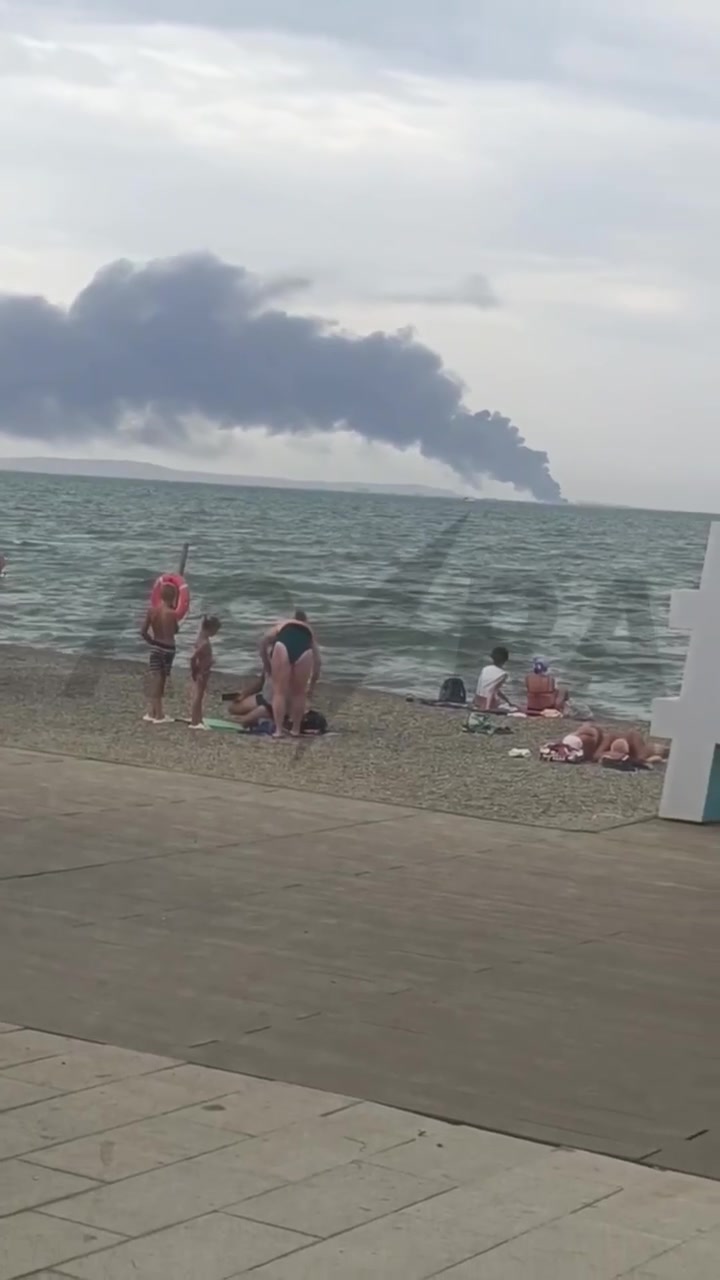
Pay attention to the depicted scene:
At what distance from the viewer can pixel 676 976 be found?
23.7ft

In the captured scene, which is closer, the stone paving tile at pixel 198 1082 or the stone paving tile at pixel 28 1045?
the stone paving tile at pixel 198 1082

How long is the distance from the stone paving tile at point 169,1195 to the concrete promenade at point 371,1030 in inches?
0.5

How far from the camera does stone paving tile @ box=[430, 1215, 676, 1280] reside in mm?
3990

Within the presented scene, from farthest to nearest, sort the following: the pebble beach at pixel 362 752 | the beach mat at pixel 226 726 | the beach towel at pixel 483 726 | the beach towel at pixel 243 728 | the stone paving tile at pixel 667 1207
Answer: the beach towel at pixel 483 726
the beach mat at pixel 226 726
the beach towel at pixel 243 728
the pebble beach at pixel 362 752
the stone paving tile at pixel 667 1207

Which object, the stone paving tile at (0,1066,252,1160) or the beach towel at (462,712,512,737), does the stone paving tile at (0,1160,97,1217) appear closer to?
the stone paving tile at (0,1066,252,1160)

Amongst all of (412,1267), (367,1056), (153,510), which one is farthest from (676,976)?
(153,510)

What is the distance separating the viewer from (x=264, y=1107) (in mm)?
5156

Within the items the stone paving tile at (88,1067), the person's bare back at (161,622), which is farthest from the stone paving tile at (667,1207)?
the person's bare back at (161,622)

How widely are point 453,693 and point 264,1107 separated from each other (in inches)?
679

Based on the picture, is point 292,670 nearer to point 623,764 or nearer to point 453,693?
point 623,764

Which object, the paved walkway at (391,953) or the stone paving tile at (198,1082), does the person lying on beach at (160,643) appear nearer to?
the paved walkway at (391,953)

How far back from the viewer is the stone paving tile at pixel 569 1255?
399cm

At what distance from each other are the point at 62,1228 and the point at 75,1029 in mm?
1815

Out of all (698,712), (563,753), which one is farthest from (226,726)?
(698,712)
